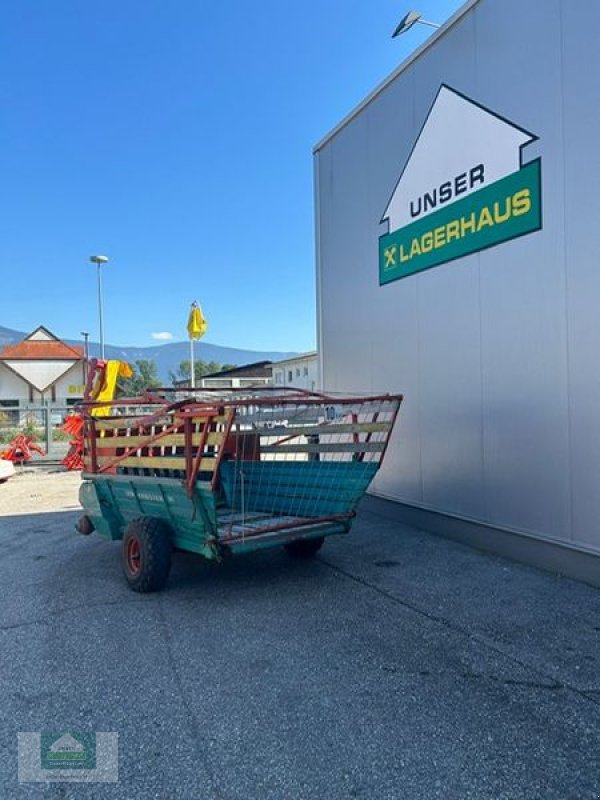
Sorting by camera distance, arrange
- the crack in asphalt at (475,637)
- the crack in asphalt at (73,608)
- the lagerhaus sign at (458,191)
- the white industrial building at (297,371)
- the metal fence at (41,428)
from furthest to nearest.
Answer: the white industrial building at (297,371), the metal fence at (41,428), the lagerhaus sign at (458,191), the crack in asphalt at (73,608), the crack in asphalt at (475,637)

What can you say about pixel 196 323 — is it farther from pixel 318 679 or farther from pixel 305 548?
pixel 318 679

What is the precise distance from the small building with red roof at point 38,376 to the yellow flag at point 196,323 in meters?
32.0

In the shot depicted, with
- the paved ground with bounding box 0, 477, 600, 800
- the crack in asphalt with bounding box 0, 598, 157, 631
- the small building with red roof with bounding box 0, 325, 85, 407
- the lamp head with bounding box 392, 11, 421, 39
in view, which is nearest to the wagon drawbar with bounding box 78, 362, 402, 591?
the crack in asphalt with bounding box 0, 598, 157, 631

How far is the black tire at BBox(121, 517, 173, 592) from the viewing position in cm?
509

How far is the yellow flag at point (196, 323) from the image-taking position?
13719 mm

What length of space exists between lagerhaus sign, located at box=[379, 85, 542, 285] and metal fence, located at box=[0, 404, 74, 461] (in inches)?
426

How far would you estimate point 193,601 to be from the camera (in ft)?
16.5

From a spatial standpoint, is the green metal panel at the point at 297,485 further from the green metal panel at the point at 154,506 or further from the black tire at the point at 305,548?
the green metal panel at the point at 154,506

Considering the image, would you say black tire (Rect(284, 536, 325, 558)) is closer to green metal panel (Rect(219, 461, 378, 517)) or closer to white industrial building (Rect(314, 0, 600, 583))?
green metal panel (Rect(219, 461, 378, 517))

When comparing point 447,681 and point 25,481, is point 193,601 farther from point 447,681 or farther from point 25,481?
point 25,481

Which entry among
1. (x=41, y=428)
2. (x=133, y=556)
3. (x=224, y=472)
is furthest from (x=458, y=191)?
(x=41, y=428)

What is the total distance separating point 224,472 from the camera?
6152 mm

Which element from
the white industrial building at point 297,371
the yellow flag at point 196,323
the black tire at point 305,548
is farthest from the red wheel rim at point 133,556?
the white industrial building at point 297,371

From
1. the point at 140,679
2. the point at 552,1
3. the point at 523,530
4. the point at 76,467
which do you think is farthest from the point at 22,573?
the point at 76,467
